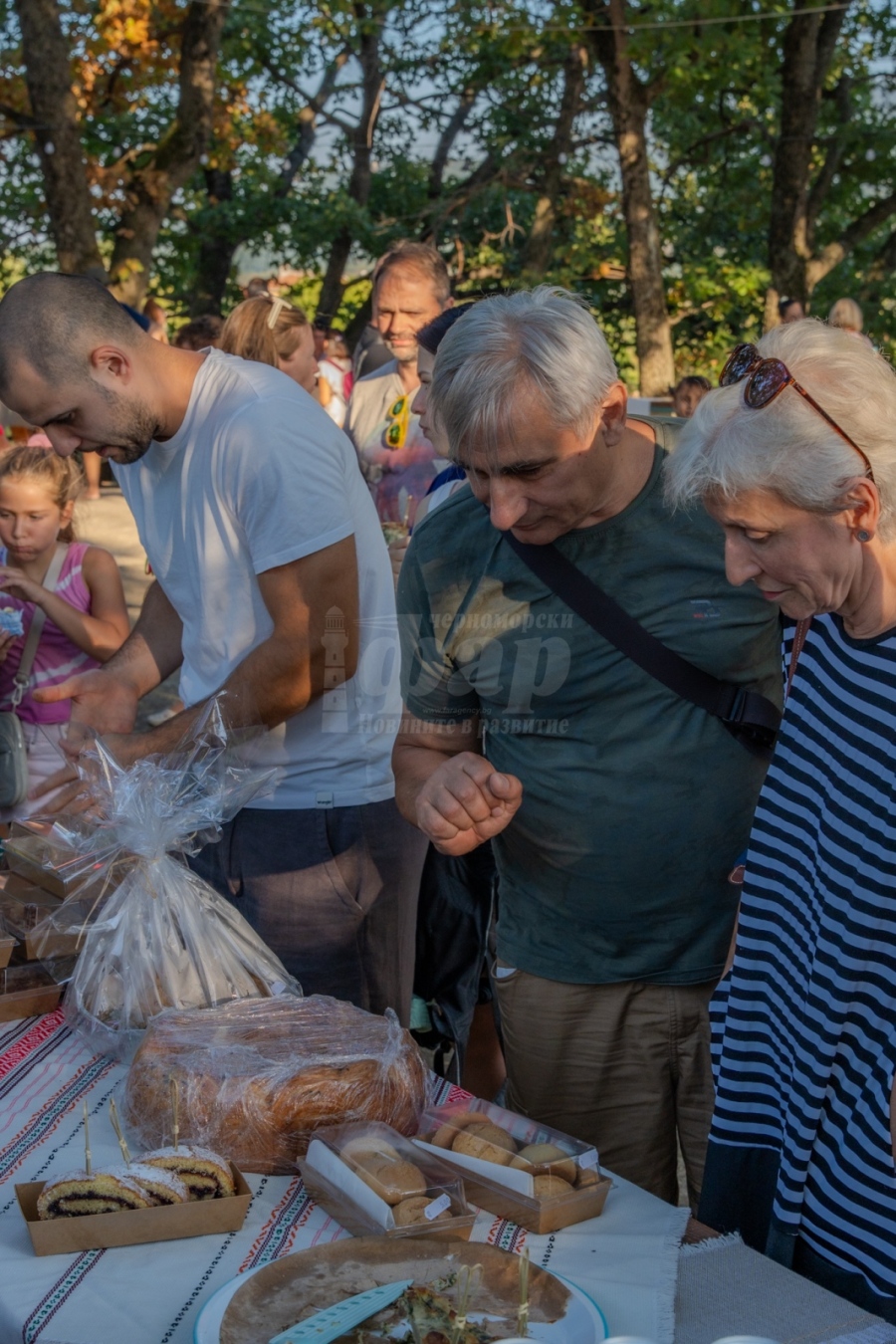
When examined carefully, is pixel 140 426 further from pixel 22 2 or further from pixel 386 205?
pixel 386 205

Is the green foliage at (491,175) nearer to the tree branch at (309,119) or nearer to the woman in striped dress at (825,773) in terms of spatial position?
the tree branch at (309,119)

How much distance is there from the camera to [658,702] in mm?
2027

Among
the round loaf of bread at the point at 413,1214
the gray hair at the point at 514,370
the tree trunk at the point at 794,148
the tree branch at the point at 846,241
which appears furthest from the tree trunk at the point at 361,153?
the round loaf of bread at the point at 413,1214

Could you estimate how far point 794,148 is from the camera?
11.5 meters

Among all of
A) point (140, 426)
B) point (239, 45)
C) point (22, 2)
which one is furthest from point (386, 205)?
point (140, 426)

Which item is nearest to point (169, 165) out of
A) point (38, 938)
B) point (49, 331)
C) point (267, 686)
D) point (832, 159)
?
point (49, 331)

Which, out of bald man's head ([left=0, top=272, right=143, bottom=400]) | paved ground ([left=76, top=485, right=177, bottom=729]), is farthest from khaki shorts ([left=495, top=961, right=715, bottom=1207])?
paved ground ([left=76, top=485, right=177, bottom=729])

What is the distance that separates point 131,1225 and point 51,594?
Result: 2.50 meters

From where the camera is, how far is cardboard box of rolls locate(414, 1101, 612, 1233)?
1.51 metres

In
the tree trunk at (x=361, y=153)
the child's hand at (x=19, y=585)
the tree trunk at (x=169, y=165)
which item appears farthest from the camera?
the tree trunk at (x=361, y=153)

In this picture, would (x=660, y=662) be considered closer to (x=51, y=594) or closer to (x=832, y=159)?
(x=51, y=594)

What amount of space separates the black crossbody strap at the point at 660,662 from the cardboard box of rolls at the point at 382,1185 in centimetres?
79

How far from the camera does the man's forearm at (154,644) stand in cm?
278

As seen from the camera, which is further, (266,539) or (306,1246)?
(266,539)
